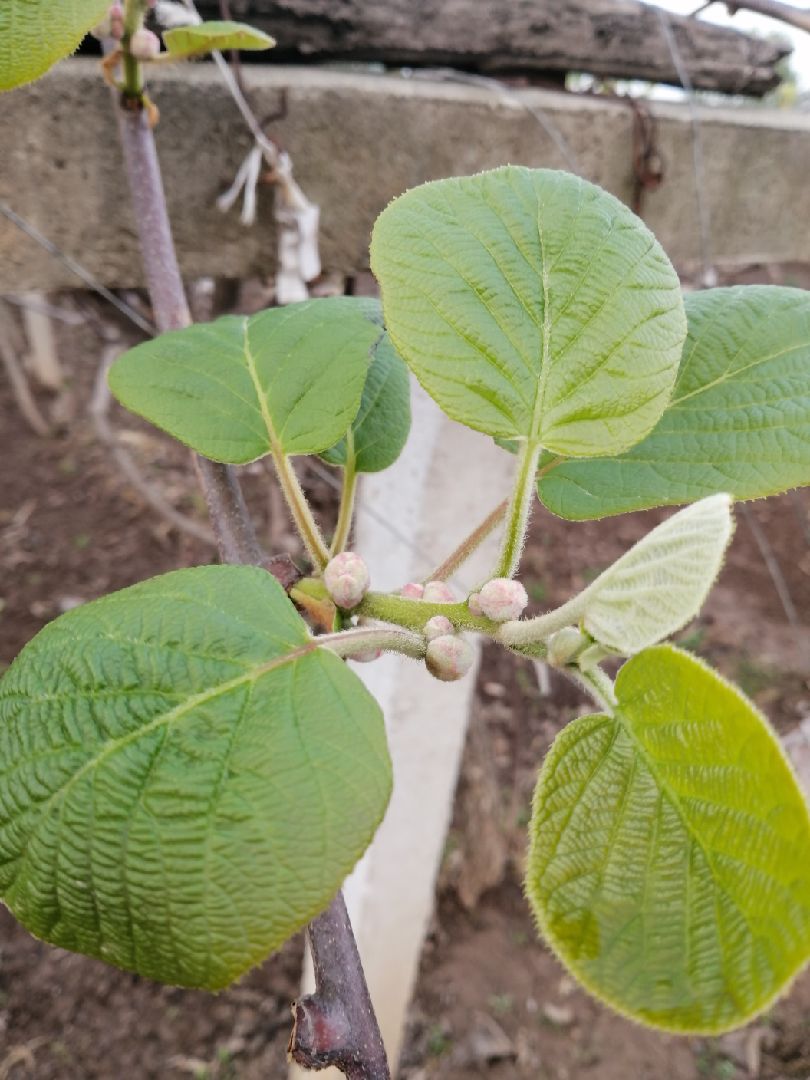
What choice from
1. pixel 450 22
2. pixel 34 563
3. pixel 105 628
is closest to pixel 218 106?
pixel 450 22

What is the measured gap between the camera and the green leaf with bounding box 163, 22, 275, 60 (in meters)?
0.60

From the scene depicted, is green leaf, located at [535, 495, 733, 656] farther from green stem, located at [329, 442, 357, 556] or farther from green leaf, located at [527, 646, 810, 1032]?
green stem, located at [329, 442, 357, 556]

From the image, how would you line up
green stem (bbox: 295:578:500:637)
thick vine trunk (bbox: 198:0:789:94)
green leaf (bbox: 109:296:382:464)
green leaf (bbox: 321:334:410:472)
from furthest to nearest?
thick vine trunk (bbox: 198:0:789:94) → green leaf (bbox: 321:334:410:472) → green leaf (bbox: 109:296:382:464) → green stem (bbox: 295:578:500:637)

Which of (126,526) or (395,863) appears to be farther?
(126,526)

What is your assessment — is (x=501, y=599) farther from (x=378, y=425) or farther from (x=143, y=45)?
(x=143, y=45)

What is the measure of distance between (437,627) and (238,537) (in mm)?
200

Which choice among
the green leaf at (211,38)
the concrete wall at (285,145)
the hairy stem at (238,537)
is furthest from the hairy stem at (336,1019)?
the concrete wall at (285,145)

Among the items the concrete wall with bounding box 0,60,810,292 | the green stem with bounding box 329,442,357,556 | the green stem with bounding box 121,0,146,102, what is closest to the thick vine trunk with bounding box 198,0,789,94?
the concrete wall with bounding box 0,60,810,292

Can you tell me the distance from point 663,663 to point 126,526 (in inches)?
118

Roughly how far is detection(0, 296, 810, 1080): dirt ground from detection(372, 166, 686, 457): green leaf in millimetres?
785

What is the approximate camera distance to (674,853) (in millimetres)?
391

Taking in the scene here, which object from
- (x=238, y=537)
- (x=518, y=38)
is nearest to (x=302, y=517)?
(x=238, y=537)

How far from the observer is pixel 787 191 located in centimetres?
123

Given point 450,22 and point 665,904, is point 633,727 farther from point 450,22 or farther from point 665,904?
point 450,22
